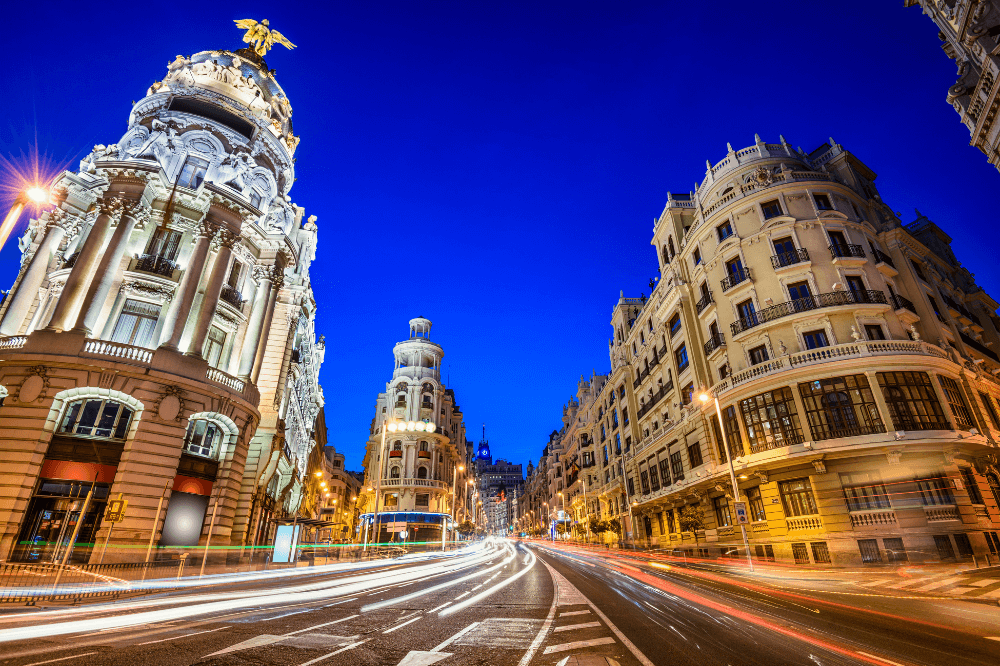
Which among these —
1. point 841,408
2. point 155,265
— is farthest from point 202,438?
point 841,408

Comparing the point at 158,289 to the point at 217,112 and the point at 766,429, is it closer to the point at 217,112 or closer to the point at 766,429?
the point at 217,112

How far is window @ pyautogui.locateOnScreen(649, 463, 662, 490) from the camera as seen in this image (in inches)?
1558

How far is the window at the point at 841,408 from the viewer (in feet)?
75.6

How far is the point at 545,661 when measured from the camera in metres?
6.30

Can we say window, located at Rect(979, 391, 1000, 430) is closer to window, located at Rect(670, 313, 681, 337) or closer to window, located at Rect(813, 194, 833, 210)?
window, located at Rect(813, 194, 833, 210)

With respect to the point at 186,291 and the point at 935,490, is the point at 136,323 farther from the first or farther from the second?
the point at 935,490

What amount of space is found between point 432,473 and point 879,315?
193ft

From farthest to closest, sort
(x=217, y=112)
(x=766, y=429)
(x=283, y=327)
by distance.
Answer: (x=283, y=327) < (x=217, y=112) < (x=766, y=429)

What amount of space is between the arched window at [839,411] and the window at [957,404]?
18.8 ft

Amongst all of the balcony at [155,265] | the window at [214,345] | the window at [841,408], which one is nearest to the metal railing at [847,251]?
the window at [841,408]

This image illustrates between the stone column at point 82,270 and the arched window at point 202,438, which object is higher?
the stone column at point 82,270

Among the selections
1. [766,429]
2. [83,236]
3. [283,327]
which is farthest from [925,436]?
[83,236]

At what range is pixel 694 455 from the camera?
107ft

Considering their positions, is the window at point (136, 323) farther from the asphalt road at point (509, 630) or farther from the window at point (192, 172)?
the asphalt road at point (509, 630)
